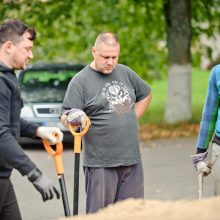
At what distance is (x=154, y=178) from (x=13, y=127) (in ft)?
21.4

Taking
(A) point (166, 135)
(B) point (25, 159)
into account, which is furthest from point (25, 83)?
(B) point (25, 159)

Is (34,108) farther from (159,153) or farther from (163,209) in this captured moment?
(163,209)

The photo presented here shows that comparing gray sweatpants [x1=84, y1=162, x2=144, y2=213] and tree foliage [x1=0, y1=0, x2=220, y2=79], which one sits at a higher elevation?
tree foliage [x1=0, y1=0, x2=220, y2=79]

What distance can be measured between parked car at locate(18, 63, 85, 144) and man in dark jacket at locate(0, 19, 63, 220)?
9.28 m

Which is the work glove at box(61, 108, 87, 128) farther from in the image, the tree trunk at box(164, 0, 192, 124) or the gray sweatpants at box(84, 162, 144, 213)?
the tree trunk at box(164, 0, 192, 124)

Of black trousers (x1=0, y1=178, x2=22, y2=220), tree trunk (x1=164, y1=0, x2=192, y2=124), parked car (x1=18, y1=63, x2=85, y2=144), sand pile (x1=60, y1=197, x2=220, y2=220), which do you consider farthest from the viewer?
tree trunk (x1=164, y1=0, x2=192, y2=124)

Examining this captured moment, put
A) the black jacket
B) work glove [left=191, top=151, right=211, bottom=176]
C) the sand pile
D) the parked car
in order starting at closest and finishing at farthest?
the sand pile
the black jacket
work glove [left=191, top=151, right=211, bottom=176]
the parked car

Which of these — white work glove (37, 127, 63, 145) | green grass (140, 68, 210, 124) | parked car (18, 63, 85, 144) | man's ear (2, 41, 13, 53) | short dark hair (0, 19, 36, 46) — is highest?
short dark hair (0, 19, 36, 46)

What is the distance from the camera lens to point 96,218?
429 centimetres

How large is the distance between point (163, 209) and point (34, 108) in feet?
38.0

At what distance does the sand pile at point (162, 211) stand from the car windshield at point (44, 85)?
11.5 meters

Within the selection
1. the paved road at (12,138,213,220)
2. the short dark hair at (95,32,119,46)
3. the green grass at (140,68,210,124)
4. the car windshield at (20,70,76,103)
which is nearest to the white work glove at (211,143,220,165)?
the short dark hair at (95,32,119,46)

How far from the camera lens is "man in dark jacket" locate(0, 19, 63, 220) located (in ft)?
16.8

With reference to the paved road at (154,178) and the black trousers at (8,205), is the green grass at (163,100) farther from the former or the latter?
the black trousers at (8,205)
